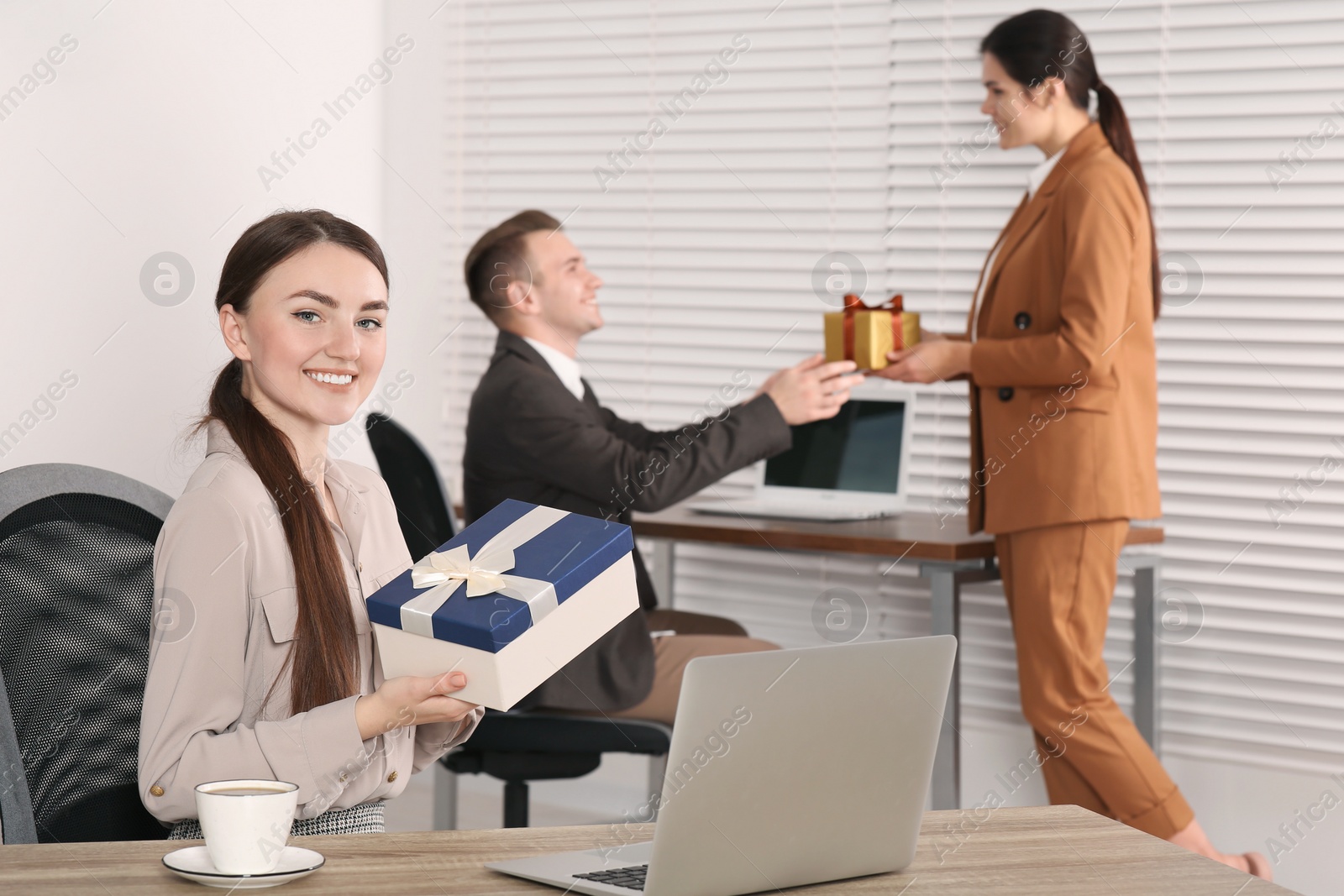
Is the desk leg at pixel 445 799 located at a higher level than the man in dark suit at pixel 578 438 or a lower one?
lower

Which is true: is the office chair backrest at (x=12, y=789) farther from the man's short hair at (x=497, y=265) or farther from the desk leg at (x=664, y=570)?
the desk leg at (x=664, y=570)

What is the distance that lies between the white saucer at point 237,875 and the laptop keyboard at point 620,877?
0.69 feet

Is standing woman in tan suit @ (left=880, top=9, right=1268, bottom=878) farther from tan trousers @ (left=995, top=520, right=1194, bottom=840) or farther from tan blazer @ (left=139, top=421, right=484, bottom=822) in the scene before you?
tan blazer @ (left=139, top=421, right=484, bottom=822)

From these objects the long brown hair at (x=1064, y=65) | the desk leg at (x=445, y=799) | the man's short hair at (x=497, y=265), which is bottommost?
the desk leg at (x=445, y=799)

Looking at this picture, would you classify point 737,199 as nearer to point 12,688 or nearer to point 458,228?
point 458,228

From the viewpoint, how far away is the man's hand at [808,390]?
2.51 meters

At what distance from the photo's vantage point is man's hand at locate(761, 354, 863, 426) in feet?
8.23

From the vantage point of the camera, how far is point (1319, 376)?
9.28 feet

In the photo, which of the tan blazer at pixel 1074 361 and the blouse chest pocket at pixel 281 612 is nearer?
the blouse chest pocket at pixel 281 612

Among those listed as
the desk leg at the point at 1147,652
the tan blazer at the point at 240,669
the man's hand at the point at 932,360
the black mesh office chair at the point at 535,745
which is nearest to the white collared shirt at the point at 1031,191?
the man's hand at the point at 932,360

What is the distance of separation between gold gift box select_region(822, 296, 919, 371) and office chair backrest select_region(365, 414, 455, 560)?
904 mm

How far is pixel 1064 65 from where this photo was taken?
2.74m

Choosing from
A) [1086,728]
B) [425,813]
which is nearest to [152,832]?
[1086,728]

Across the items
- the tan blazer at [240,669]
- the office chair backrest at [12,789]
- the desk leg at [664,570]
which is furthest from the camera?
the desk leg at [664,570]
